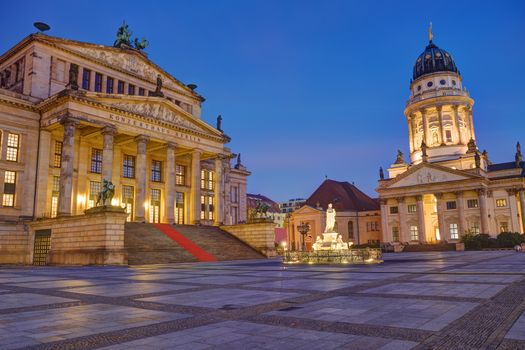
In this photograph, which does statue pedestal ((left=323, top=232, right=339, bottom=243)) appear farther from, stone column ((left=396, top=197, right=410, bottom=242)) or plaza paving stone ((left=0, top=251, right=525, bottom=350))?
stone column ((left=396, top=197, right=410, bottom=242))

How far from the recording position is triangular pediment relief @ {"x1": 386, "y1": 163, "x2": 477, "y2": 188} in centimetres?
7206

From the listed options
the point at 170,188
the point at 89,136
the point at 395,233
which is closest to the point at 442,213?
the point at 395,233

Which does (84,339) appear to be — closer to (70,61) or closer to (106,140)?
(106,140)

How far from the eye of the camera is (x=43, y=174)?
3741 cm

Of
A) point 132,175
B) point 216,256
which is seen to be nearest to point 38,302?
point 216,256

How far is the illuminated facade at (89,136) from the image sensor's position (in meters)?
36.2

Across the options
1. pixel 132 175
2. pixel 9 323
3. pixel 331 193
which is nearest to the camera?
pixel 9 323

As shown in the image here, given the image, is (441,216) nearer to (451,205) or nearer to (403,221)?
(451,205)

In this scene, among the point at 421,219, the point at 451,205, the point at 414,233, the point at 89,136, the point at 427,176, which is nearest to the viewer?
the point at 89,136

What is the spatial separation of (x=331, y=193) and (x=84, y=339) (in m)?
89.5

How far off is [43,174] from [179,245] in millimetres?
14434

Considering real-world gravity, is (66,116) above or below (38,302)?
above

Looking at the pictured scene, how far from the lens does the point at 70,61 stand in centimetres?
4259

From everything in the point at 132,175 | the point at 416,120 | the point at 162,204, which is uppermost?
the point at 416,120
